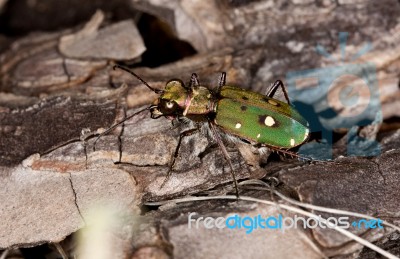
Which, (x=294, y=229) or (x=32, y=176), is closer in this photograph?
(x=294, y=229)

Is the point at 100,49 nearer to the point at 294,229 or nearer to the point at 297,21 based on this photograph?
the point at 297,21

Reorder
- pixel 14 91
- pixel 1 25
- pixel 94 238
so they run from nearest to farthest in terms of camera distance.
→ pixel 94 238, pixel 14 91, pixel 1 25

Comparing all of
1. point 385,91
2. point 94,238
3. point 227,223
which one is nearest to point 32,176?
point 94,238

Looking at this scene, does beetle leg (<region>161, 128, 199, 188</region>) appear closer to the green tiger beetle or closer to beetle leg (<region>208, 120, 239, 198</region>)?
the green tiger beetle

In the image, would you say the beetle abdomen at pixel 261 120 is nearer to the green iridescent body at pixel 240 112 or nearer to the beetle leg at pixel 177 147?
the green iridescent body at pixel 240 112

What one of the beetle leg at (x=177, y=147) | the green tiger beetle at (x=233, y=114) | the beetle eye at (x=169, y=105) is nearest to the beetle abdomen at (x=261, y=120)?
the green tiger beetle at (x=233, y=114)

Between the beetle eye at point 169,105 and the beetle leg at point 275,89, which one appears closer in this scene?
the beetle eye at point 169,105

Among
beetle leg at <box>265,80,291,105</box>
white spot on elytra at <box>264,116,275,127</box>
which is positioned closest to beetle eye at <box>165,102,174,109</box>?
white spot on elytra at <box>264,116,275,127</box>

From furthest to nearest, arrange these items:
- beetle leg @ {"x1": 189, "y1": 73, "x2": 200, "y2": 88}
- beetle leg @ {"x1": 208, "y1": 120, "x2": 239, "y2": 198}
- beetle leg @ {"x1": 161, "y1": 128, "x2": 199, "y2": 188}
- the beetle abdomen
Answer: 1. beetle leg @ {"x1": 189, "y1": 73, "x2": 200, "y2": 88}
2. the beetle abdomen
3. beetle leg @ {"x1": 161, "y1": 128, "x2": 199, "y2": 188}
4. beetle leg @ {"x1": 208, "y1": 120, "x2": 239, "y2": 198}

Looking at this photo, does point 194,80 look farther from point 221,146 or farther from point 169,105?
point 221,146
